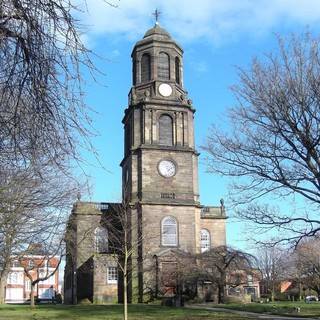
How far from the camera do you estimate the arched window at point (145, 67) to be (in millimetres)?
54691

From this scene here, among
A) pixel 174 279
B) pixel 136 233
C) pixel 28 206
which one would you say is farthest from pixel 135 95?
pixel 28 206

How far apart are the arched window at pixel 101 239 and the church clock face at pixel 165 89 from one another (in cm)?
1450

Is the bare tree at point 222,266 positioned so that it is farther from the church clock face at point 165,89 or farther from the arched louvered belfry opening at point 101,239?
the church clock face at point 165,89

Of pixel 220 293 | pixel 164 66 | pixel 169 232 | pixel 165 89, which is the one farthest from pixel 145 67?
pixel 220 293

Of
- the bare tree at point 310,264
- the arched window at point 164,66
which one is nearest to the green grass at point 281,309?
the bare tree at point 310,264

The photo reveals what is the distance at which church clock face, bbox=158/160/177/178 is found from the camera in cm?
5153

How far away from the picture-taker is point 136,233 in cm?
4666

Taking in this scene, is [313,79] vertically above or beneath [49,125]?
above

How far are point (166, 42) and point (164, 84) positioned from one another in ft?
14.4

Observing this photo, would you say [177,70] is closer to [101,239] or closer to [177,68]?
[177,68]

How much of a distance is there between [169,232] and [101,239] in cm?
707

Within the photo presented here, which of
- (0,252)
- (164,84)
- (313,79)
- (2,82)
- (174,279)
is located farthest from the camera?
(164,84)

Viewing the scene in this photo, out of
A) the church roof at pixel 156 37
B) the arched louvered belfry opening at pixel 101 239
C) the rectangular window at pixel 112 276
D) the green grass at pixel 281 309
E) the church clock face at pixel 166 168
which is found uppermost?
the church roof at pixel 156 37

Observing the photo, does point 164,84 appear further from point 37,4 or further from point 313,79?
point 37,4
